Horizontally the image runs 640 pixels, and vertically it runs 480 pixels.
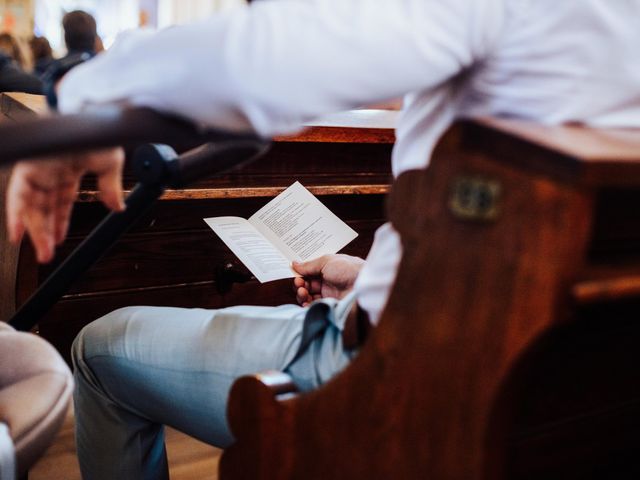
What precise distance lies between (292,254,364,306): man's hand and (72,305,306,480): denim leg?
223 mm

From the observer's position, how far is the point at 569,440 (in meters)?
0.70

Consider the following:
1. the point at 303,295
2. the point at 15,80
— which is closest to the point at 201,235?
the point at 303,295

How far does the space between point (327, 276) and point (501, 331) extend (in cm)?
74

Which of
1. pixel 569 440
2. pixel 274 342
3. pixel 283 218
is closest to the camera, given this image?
pixel 569 440

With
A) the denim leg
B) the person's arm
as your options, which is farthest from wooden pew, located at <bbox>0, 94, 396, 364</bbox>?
the person's arm

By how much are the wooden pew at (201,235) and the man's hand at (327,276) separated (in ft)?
1.90

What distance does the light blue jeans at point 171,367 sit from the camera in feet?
2.99

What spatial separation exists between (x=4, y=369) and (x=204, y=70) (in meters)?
0.44

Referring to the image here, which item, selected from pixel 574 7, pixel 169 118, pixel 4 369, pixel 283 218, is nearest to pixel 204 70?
pixel 169 118

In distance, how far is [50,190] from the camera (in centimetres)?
75

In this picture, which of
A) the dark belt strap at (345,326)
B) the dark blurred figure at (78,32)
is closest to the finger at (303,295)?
the dark belt strap at (345,326)

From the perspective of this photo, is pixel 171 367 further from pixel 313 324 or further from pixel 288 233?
pixel 288 233

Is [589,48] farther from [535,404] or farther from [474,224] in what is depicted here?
[535,404]

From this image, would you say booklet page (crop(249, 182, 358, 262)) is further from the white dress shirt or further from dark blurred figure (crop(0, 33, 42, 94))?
dark blurred figure (crop(0, 33, 42, 94))
